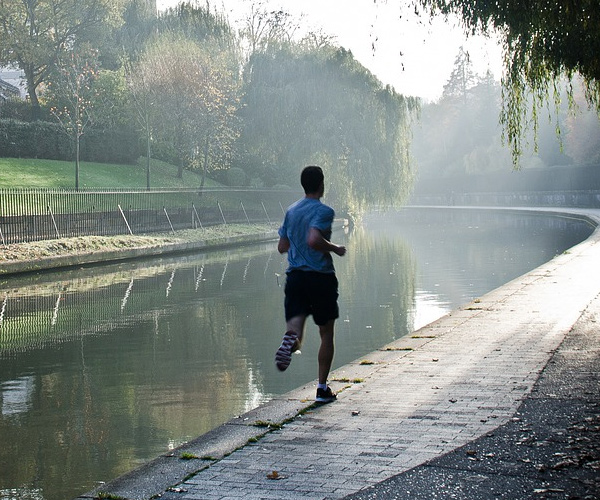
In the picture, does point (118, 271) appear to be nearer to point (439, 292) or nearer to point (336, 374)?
point (439, 292)

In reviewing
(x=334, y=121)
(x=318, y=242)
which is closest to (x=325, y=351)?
(x=318, y=242)

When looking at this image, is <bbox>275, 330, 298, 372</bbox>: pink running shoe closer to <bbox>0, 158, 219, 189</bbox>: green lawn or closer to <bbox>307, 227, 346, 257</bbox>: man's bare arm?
<bbox>307, 227, 346, 257</bbox>: man's bare arm

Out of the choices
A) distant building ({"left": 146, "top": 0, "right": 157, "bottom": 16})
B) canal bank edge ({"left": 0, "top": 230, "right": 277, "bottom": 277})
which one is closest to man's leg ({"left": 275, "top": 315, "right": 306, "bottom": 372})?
canal bank edge ({"left": 0, "top": 230, "right": 277, "bottom": 277})

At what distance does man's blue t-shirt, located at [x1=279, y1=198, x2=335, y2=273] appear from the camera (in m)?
7.62

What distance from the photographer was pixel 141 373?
11078mm

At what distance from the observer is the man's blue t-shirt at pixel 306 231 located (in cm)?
762

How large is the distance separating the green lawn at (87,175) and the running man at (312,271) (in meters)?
33.8

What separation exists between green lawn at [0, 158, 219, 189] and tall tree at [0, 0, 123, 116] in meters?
6.32

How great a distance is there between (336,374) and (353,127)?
40.6 m

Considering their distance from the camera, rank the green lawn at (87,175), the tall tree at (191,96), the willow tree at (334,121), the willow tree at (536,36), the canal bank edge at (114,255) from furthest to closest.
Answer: the tall tree at (191,96)
the willow tree at (334,121)
the green lawn at (87,175)
the canal bank edge at (114,255)
the willow tree at (536,36)

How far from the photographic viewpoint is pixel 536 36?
1172 cm

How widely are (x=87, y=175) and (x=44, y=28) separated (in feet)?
39.8

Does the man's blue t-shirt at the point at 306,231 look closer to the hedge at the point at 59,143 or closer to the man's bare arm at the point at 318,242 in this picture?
the man's bare arm at the point at 318,242

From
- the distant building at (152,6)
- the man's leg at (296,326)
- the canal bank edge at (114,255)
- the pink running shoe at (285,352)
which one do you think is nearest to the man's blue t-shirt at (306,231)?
the man's leg at (296,326)
